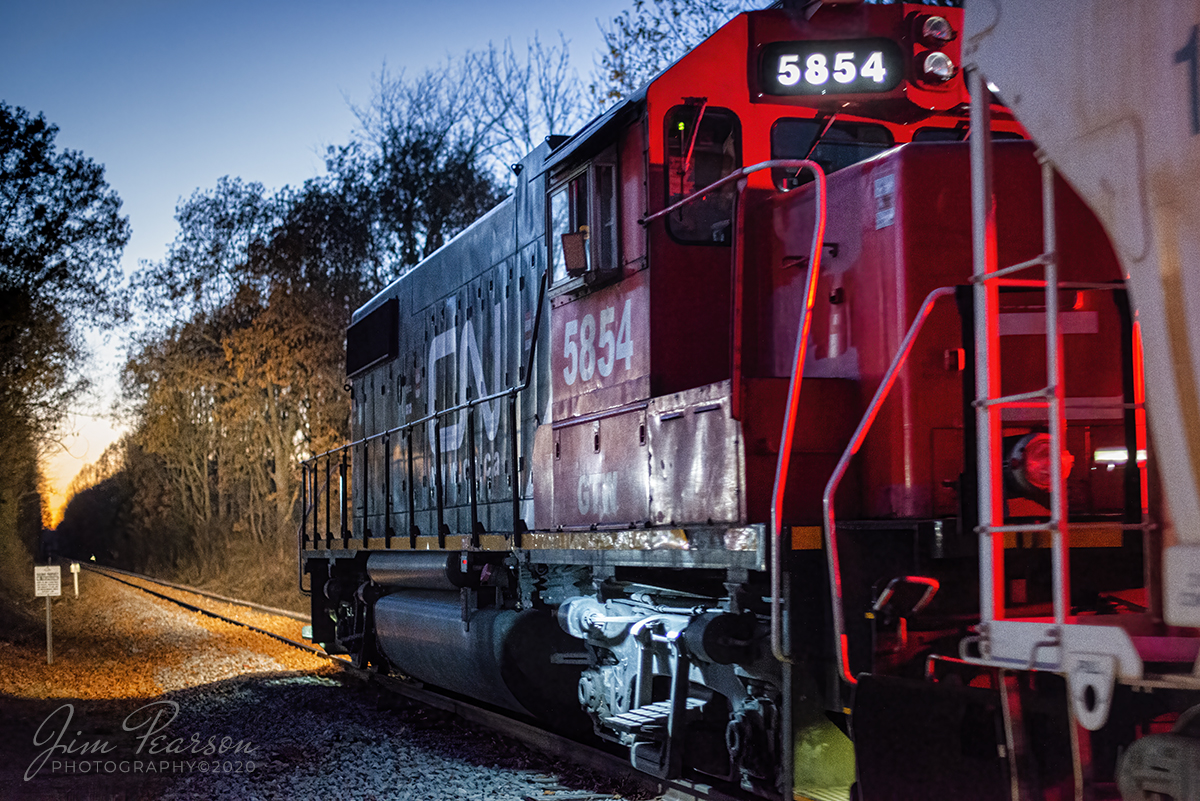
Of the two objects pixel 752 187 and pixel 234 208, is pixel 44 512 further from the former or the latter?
pixel 752 187

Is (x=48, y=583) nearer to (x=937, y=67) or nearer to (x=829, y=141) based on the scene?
(x=829, y=141)

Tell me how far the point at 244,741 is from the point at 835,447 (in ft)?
18.4

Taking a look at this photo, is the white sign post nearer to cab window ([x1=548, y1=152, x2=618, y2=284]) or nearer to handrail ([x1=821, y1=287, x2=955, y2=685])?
cab window ([x1=548, y1=152, x2=618, y2=284])

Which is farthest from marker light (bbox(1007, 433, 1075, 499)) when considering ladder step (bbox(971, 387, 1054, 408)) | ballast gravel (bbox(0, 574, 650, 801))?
ballast gravel (bbox(0, 574, 650, 801))

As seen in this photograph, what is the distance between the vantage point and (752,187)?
216 inches

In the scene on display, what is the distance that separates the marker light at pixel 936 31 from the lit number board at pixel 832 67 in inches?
5.5

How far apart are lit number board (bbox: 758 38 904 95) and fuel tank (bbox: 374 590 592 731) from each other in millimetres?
3655

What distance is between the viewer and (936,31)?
213 inches

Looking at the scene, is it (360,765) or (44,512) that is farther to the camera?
(44,512)

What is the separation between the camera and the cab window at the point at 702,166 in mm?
5637

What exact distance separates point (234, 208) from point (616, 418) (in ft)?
99.6

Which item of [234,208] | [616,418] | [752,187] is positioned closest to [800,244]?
[752,187]

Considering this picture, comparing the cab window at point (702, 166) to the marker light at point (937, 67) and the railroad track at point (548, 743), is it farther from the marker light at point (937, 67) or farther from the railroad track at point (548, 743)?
the railroad track at point (548, 743)

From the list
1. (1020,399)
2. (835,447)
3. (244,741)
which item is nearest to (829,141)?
(835,447)
